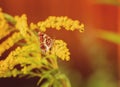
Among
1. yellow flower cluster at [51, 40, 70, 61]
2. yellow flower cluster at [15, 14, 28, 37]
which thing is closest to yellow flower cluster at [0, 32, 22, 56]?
yellow flower cluster at [15, 14, 28, 37]

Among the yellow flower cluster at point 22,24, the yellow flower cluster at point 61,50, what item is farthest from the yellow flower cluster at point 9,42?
the yellow flower cluster at point 61,50

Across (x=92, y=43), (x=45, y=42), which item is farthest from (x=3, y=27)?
(x=92, y=43)

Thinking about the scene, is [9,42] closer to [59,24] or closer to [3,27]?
[3,27]

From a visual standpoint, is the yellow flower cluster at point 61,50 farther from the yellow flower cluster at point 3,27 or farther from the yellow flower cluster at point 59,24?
the yellow flower cluster at point 3,27

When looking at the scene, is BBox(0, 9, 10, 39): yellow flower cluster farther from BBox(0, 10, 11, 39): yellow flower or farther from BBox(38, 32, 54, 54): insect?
BBox(38, 32, 54, 54): insect

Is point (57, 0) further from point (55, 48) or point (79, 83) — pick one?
point (79, 83)

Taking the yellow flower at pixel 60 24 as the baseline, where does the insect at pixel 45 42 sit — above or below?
below
